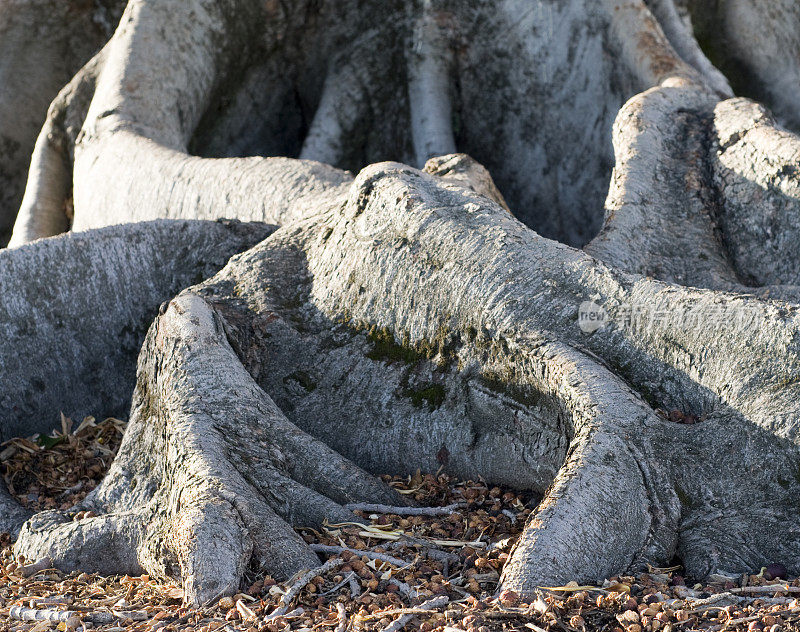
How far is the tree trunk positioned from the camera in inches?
123

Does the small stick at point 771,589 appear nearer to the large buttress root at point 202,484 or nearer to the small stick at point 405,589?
the small stick at point 405,589

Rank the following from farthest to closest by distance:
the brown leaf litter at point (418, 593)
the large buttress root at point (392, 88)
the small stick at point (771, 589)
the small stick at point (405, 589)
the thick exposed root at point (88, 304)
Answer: the large buttress root at point (392, 88)
the thick exposed root at point (88, 304)
the small stick at point (405, 589)
the small stick at point (771, 589)
the brown leaf litter at point (418, 593)

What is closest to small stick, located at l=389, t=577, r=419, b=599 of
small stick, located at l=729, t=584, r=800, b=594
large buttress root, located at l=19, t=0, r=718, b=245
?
small stick, located at l=729, t=584, r=800, b=594

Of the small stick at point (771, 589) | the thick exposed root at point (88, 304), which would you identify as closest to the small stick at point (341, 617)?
the small stick at point (771, 589)

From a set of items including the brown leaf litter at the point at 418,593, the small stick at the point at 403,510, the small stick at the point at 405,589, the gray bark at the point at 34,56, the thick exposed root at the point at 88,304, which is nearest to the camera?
the brown leaf litter at the point at 418,593

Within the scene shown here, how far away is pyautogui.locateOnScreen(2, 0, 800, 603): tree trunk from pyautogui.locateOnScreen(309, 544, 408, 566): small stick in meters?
0.10

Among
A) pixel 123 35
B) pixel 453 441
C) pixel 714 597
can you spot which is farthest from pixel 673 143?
pixel 123 35

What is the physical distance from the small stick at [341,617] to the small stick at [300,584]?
18 centimetres

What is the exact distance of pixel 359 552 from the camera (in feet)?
10.5

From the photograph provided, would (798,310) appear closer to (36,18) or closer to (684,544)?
(684,544)

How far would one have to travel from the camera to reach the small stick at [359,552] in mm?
3109

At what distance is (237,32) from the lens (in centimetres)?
693

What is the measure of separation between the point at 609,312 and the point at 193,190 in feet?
9.53

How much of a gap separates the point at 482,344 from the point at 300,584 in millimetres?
1260
